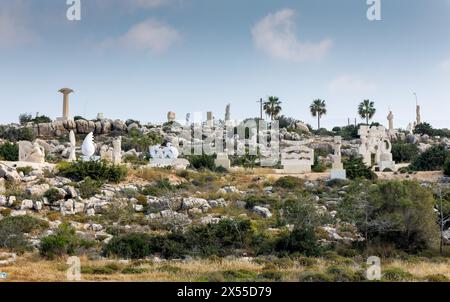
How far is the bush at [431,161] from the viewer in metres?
40.1

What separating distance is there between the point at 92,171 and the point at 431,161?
2617 centimetres

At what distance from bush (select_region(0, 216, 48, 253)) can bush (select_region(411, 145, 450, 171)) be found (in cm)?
3029

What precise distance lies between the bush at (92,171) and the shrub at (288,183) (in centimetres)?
928

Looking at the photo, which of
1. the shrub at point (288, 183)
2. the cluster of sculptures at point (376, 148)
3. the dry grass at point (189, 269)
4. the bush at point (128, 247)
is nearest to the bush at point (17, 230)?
the dry grass at point (189, 269)

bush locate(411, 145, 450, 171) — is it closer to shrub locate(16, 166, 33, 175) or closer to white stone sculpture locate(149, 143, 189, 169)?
white stone sculpture locate(149, 143, 189, 169)

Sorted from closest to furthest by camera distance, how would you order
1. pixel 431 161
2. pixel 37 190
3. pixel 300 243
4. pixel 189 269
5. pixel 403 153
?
pixel 189 269 < pixel 300 243 < pixel 37 190 < pixel 431 161 < pixel 403 153

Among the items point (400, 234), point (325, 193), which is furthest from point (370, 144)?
point (400, 234)

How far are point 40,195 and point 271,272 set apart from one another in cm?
1568

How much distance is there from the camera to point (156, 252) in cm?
1603

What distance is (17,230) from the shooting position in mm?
17578

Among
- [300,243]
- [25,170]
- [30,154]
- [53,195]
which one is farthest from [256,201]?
[30,154]

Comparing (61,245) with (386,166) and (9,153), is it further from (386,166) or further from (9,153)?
(386,166)

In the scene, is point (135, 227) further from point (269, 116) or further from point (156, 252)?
point (269, 116)
